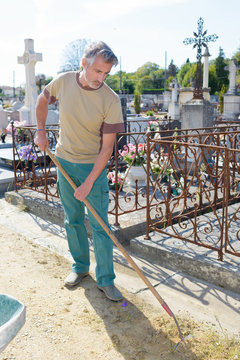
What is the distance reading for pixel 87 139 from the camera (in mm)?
2664

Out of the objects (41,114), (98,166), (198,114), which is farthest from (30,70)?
(98,166)

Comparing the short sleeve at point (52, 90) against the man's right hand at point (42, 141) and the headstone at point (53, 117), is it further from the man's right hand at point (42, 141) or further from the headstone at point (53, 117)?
the headstone at point (53, 117)

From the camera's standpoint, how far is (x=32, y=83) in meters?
12.0

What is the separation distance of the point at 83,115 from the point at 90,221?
2.65 ft

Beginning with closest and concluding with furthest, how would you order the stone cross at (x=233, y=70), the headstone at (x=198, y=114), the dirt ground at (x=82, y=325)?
1. the dirt ground at (x=82, y=325)
2. the headstone at (x=198, y=114)
3. the stone cross at (x=233, y=70)

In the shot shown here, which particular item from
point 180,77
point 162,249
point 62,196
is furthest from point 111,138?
point 180,77

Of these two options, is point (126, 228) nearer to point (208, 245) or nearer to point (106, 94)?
point (208, 245)

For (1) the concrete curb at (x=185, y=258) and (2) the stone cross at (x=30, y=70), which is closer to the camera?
(1) the concrete curb at (x=185, y=258)

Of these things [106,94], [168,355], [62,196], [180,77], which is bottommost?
[168,355]

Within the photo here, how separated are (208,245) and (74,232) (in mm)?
1192

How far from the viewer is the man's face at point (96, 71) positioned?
2381 mm

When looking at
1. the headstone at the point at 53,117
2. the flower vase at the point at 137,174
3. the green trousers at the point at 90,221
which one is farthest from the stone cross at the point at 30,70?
the green trousers at the point at 90,221

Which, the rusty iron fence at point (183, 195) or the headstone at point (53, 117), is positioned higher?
the headstone at point (53, 117)

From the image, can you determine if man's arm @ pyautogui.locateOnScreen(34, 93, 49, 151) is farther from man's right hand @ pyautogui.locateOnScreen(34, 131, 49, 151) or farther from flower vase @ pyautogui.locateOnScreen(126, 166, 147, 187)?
flower vase @ pyautogui.locateOnScreen(126, 166, 147, 187)
